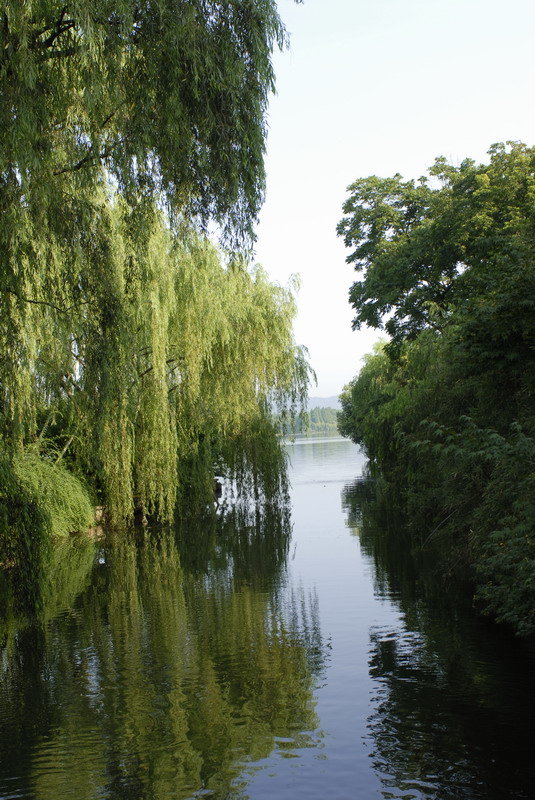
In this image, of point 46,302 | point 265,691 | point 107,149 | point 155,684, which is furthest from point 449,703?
point 107,149

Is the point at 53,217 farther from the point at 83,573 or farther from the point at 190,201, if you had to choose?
the point at 83,573

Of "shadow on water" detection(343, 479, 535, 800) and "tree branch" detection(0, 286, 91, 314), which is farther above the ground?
"tree branch" detection(0, 286, 91, 314)

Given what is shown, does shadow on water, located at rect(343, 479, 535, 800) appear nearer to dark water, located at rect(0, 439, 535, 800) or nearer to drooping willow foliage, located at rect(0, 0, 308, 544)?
dark water, located at rect(0, 439, 535, 800)

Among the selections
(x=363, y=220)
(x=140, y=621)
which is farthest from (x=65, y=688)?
(x=363, y=220)

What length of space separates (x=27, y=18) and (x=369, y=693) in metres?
6.49

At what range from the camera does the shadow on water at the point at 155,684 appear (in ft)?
19.7

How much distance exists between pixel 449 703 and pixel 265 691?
170cm

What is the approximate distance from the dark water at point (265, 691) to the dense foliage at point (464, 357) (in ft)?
3.07

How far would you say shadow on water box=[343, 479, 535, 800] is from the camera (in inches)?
222

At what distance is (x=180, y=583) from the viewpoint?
1336 cm

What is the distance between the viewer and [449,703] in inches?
276

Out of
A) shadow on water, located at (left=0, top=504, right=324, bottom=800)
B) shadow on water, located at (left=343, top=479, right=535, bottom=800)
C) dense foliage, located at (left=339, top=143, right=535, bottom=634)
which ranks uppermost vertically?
dense foliage, located at (left=339, top=143, right=535, bottom=634)

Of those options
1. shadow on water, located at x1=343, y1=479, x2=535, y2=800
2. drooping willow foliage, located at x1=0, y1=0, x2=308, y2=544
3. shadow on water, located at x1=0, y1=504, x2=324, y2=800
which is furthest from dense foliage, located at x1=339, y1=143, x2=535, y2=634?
drooping willow foliage, located at x1=0, y1=0, x2=308, y2=544

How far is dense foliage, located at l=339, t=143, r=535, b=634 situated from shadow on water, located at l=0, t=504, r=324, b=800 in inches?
91.3
